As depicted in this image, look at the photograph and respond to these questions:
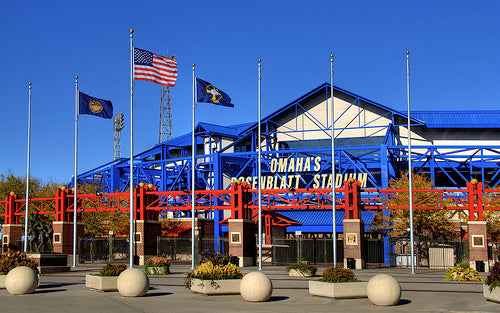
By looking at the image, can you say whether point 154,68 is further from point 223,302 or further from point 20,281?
point 223,302

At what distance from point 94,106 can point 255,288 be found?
74.1 ft

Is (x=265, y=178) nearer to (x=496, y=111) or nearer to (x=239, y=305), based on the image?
(x=496, y=111)

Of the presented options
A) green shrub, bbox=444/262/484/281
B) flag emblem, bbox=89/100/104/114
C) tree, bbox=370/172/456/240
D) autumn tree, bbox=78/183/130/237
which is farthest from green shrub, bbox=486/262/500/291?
autumn tree, bbox=78/183/130/237

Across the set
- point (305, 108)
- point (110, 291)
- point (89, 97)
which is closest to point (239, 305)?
point (110, 291)

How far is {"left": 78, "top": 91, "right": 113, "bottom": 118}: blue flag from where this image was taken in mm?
39562

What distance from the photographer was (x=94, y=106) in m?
40.0

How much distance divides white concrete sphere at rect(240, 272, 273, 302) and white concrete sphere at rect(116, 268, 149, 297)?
3.74m

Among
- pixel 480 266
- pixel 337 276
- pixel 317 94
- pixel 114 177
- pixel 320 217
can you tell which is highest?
pixel 317 94

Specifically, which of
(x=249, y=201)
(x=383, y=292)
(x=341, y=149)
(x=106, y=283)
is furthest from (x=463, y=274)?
(x=341, y=149)

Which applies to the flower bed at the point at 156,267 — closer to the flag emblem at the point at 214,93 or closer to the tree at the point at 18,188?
the flag emblem at the point at 214,93

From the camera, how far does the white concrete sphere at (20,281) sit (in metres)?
23.3

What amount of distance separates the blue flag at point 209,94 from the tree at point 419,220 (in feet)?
72.5

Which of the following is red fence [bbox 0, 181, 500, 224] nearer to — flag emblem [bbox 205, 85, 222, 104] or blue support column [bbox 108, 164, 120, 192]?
flag emblem [bbox 205, 85, 222, 104]

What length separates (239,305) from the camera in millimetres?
20562
